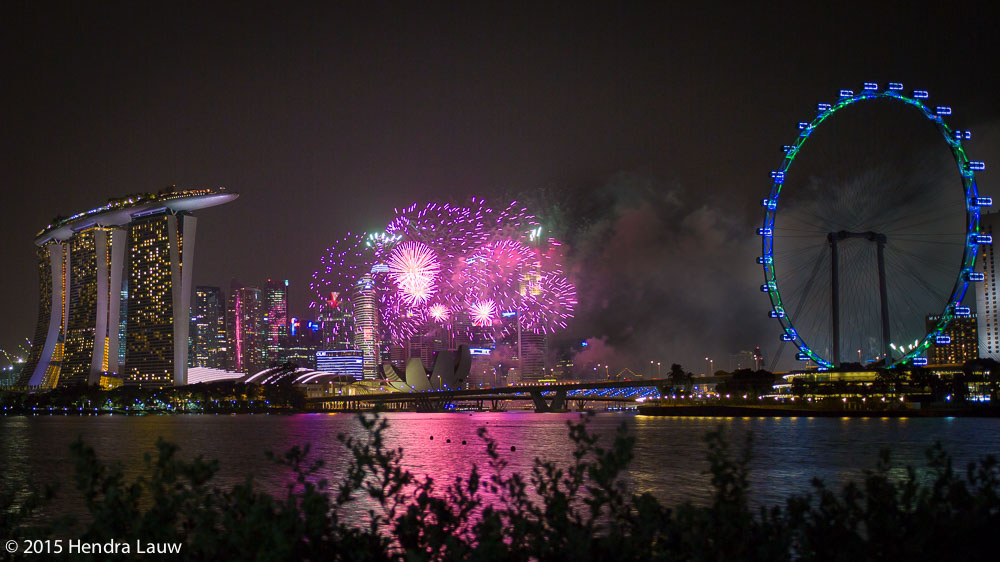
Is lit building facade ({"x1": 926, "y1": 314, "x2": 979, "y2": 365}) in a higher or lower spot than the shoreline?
higher

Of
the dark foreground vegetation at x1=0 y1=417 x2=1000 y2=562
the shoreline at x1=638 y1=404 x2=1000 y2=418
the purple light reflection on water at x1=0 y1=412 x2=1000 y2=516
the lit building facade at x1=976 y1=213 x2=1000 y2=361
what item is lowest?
the shoreline at x1=638 y1=404 x2=1000 y2=418

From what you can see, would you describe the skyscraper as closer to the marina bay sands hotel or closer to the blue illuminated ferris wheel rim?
the marina bay sands hotel

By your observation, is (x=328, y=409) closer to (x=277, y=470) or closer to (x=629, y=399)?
(x=629, y=399)

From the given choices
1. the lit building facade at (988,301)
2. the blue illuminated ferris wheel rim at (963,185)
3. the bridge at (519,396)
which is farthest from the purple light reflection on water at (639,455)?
the lit building facade at (988,301)

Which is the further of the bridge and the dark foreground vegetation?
the bridge

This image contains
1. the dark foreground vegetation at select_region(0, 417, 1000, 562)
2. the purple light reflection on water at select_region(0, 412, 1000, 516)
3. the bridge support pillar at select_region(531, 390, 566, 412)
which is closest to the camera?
the dark foreground vegetation at select_region(0, 417, 1000, 562)

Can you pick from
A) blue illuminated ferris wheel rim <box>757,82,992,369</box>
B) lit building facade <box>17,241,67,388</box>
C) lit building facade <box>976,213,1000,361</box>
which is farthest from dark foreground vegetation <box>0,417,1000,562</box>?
lit building facade <box>17,241,67,388</box>

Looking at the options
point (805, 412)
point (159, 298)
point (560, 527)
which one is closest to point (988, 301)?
point (805, 412)

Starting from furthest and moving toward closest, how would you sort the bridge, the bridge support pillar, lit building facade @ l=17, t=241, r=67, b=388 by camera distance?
lit building facade @ l=17, t=241, r=67, b=388
the bridge support pillar
the bridge

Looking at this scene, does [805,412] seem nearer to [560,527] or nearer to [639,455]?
[639,455]
